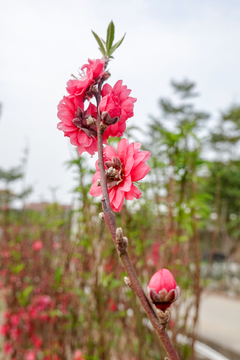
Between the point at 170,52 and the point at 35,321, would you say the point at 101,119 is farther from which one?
the point at 35,321

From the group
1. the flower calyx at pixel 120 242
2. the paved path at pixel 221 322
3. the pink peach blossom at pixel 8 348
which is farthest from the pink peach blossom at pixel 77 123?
→ the paved path at pixel 221 322

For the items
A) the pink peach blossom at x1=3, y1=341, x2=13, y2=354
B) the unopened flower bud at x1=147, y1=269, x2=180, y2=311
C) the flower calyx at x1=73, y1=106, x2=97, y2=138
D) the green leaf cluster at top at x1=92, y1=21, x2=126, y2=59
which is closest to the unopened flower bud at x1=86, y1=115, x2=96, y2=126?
the flower calyx at x1=73, y1=106, x2=97, y2=138

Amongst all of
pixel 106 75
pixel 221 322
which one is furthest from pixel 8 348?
pixel 221 322

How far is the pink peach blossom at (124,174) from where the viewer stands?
17.7 inches

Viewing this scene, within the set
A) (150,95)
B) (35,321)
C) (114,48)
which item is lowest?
(35,321)

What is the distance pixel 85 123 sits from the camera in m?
0.48

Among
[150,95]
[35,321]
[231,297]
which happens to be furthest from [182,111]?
[150,95]

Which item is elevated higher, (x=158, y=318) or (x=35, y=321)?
(x=158, y=318)

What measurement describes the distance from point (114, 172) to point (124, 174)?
0.02m

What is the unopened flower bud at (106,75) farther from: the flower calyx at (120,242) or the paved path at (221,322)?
the paved path at (221,322)

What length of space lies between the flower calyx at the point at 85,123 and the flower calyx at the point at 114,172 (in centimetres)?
6

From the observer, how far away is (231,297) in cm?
920

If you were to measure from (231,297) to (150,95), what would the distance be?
9.80 metres

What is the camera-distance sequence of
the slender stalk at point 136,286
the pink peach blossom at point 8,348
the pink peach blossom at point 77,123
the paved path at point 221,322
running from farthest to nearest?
the paved path at point 221,322 < the pink peach blossom at point 8,348 < the pink peach blossom at point 77,123 < the slender stalk at point 136,286
